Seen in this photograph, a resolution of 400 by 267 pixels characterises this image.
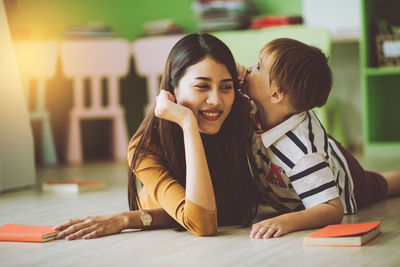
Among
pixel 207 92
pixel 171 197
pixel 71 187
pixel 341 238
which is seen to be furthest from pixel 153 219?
pixel 71 187

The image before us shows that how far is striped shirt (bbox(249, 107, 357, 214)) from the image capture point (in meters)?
1.43

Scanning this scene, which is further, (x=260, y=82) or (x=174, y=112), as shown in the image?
(x=260, y=82)

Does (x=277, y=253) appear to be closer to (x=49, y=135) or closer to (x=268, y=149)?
(x=268, y=149)

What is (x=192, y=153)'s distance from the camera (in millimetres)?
1378

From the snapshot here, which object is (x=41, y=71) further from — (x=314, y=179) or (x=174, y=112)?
(x=314, y=179)

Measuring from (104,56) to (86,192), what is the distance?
148cm

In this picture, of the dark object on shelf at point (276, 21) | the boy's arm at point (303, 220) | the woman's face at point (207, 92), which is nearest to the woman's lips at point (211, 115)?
the woman's face at point (207, 92)

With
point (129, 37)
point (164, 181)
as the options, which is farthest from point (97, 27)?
point (164, 181)

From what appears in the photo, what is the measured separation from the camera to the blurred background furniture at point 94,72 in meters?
3.57

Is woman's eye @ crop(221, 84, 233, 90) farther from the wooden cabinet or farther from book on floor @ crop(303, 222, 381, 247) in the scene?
the wooden cabinet

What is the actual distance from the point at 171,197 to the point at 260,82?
0.41 metres

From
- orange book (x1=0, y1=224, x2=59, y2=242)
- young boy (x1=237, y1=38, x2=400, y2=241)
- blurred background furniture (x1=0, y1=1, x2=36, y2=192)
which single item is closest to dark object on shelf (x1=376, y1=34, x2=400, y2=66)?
young boy (x1=237, y1=38, x2=400, y2=241)

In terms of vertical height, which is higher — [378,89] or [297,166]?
[297,166]

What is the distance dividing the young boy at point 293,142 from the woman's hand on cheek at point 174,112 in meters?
0.25
